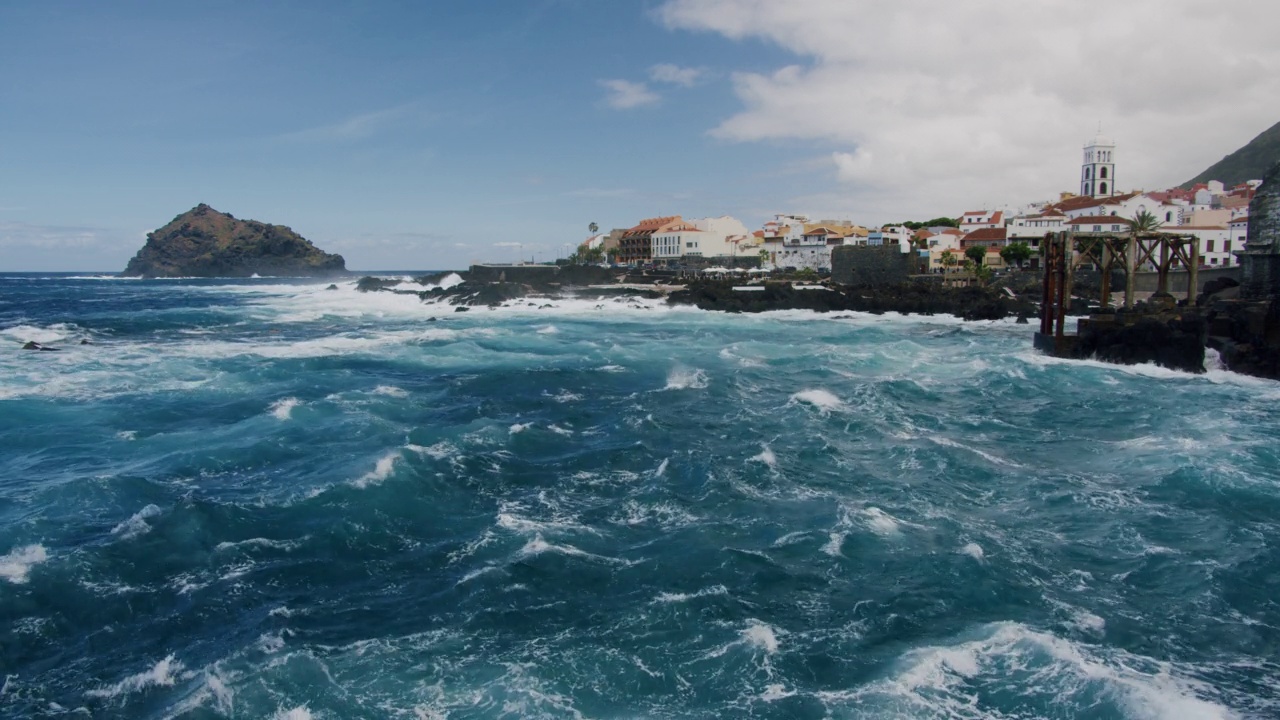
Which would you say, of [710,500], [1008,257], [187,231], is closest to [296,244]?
[187,231]

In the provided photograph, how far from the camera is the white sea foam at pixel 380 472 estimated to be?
51.8ft

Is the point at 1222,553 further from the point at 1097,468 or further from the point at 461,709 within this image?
the point at 461,709

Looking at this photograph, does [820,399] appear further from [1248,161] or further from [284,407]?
[1248,161]

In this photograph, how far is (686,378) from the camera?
28281mm

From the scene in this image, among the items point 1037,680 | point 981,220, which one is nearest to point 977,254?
point 981,220

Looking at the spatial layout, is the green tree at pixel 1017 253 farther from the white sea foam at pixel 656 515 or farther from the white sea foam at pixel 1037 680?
the white sea foam at pixel 1037 680

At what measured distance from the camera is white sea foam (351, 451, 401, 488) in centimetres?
1579

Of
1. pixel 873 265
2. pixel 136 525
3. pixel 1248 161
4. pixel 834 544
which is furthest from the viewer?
pixel 1248 161

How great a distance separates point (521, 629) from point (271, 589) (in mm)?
4043

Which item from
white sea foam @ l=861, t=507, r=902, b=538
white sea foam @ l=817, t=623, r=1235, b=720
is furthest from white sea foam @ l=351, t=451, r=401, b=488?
white sea foam @ l=817, t=623, r=1235, b=720

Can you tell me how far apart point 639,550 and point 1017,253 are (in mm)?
77308

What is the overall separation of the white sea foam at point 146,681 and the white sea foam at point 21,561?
3891 mm

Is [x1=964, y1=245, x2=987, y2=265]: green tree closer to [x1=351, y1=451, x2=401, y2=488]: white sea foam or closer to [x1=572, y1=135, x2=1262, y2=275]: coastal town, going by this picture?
[x1=572, y1=135, x2=1262, y2=275]: coastal town

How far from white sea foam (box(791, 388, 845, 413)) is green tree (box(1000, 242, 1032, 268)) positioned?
2469 inches
